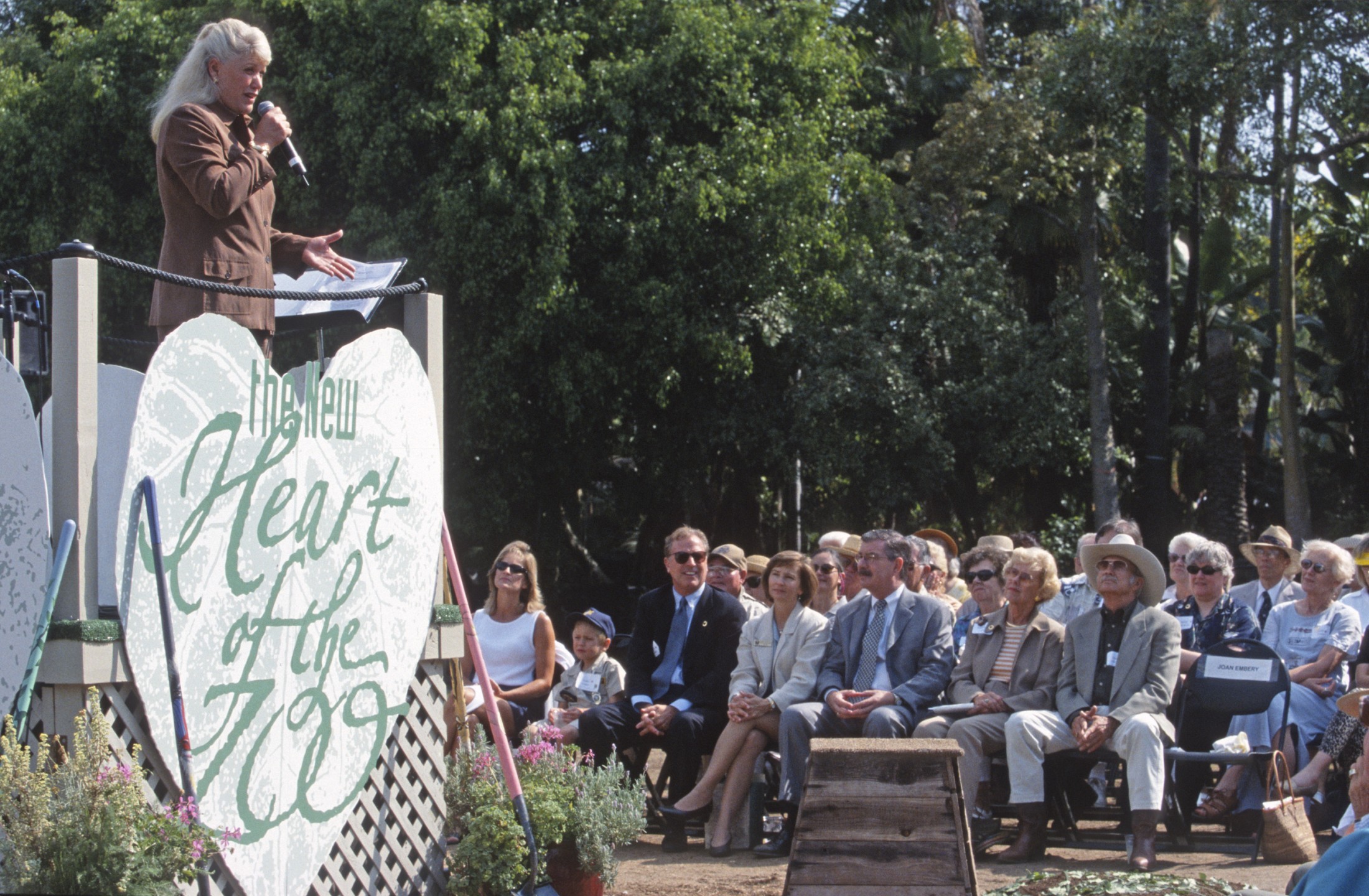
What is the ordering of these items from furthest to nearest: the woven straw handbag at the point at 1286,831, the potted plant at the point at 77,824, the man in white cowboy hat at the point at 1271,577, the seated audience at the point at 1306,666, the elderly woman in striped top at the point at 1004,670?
the man in white cowboy hat at the point at 1271,577 < the seated audience at the point at 1306,666 < the elderly woman in striped top at the point at 1004,670 < the woven straw handbag at the point at 1286,831 < the potted plant at the point at 77,824

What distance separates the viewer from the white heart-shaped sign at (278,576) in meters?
4.29

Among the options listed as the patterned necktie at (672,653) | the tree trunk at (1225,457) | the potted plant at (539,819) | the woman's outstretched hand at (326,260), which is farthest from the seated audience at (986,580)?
the tree trunk at (1225,457)

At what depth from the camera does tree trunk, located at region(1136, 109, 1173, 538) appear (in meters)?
19.6

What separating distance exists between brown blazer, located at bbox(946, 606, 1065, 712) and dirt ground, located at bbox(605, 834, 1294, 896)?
2.70 feet

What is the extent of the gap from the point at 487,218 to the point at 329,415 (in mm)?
11547

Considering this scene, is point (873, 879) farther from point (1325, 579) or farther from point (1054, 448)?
point (1054, 448)

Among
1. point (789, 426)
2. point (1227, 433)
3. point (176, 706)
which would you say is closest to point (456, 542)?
point (789, 426)

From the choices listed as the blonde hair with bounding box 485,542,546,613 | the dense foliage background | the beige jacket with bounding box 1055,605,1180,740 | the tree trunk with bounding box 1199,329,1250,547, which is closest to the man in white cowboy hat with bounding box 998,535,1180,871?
the beige jacket with bounding box 1055,605,1180,740

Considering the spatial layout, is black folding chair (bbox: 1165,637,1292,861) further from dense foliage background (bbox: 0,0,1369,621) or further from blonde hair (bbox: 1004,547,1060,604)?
dense foliage background (bbox: 0,0,1369,621)

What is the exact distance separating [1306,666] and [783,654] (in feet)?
10.0

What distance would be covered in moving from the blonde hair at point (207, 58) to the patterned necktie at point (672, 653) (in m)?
4.36

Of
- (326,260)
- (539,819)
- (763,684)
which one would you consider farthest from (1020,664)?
(326,260)

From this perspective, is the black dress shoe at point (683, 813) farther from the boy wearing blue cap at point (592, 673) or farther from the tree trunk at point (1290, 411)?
the tree trunk at point (1290, 411)

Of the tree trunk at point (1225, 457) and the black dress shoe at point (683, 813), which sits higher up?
the tree trunk at point (1225, 457)
